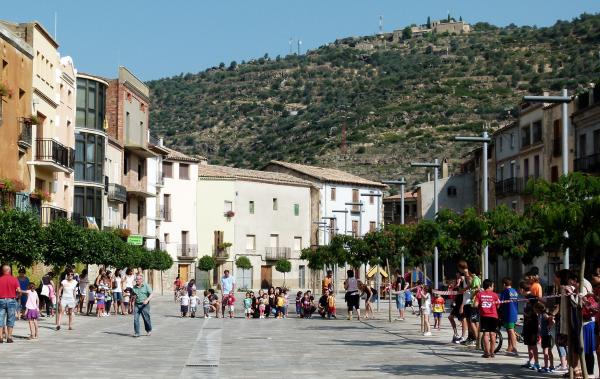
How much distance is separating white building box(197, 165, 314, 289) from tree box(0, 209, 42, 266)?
63.5 metres

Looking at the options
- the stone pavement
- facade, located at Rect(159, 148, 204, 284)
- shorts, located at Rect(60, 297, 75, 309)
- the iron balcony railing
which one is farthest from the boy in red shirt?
facade, located at Rect(159, 148, 204, 284)

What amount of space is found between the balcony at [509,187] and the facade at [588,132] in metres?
12.8

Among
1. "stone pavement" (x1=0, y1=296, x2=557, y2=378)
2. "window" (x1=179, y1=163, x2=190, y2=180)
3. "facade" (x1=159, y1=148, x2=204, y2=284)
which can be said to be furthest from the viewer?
"window" (x1=179, y1=163, x2=190, y2=180)

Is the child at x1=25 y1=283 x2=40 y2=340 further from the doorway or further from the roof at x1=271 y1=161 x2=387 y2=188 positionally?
the roof at x1=271 y1=161 x2=387 y2=188

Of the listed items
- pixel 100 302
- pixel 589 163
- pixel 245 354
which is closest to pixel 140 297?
pixel 245 354

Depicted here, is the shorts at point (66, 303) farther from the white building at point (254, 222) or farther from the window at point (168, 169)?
the white building at point (254, 222)

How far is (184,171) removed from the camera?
327 feet

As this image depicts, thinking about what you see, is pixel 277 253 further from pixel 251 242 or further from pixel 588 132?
pixel 588 132

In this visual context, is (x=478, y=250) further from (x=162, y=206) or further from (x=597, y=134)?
(x=162, y=206)

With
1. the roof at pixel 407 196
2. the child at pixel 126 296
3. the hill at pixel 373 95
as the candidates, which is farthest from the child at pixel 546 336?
the hill at pixel 373 95

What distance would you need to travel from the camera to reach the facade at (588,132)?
58013 mm

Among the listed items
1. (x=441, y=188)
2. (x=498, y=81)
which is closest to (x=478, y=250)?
(x=441, y=188)

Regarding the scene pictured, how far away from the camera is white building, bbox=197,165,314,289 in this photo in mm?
101500

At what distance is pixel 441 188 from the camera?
94812mm
